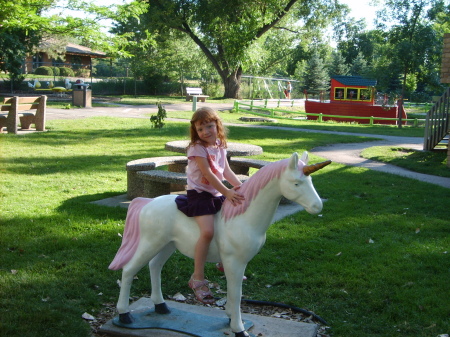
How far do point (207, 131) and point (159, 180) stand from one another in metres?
3.82

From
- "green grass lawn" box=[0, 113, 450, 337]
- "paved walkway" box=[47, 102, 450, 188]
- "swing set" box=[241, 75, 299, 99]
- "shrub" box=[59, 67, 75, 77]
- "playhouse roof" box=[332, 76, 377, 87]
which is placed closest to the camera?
"green grass lawn" box=[0, 113, 450, 337]

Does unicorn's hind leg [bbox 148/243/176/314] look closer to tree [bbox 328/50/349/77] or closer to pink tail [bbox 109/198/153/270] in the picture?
pink tail [bbox 109/198/153/270]

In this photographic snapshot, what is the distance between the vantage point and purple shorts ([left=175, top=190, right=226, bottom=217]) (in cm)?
369

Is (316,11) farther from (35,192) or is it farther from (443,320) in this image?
(443,320)

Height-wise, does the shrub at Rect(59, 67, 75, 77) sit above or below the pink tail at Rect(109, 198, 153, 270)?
above

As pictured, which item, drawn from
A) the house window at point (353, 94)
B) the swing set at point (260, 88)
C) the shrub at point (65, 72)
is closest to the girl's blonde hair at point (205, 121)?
the house window at point (353, 94)

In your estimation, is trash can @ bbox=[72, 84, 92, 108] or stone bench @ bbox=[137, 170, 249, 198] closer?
stone bench @ bbox=[137, 170, 249, 198]

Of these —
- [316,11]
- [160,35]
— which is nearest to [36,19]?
[160,35]

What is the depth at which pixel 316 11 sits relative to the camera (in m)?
37.9

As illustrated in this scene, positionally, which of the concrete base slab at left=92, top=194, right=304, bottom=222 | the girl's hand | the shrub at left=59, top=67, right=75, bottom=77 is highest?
the shrub at left=59, top=67, right=75, bottom=77

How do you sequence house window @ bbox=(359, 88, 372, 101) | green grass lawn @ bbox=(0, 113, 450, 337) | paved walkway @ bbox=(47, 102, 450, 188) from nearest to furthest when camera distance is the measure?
green grass lawn @ bbox=(0, 113, 450, 337) → paved walkway @ bbox=(47, 102, 450, 188) → house window @ bbox=(359, 88, 372, 101)

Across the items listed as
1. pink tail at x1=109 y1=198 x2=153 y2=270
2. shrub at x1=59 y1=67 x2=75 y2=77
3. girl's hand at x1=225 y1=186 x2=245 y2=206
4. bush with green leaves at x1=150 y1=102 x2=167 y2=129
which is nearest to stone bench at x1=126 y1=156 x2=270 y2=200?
pink tail at x1=109 y1=198 x2=153 y2=270

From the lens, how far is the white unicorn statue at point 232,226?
341 centimetres

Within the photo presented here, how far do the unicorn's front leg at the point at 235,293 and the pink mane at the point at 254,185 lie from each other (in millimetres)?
353
